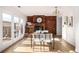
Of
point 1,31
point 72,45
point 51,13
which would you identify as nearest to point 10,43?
point 1,31

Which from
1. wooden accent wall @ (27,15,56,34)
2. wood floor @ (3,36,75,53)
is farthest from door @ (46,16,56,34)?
wood floor @ (3,36,75,53)

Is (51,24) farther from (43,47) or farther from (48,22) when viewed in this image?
(43,47)

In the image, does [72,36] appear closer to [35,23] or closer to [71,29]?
[71,29]

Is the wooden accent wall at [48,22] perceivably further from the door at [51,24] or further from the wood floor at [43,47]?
the wood floor at [43,47]

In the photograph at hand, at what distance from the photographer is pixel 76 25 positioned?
8.30 feet

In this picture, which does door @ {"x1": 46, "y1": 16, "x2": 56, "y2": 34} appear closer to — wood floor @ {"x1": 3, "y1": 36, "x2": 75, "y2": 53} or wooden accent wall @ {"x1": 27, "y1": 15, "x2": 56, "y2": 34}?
wooden accent wall @ {"x1": 27, "y1": 15, "x2": 56, "y2": 34}

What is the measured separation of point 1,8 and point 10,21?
1.52 ft

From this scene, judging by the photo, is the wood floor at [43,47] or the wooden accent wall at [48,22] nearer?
the wood floor at [43,47]

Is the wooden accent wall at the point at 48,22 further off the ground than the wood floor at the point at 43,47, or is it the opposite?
the wooden accent wall at the point at 48,22

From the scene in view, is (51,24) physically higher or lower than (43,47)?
higher

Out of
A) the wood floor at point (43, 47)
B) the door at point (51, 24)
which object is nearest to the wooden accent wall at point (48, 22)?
the door at point (51, 24)

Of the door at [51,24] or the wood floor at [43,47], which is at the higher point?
the door at [51,24]

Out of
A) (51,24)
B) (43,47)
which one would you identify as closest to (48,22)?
(51,24)

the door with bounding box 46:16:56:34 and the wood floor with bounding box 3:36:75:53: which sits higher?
the door with bounding box 46:16:56:34
